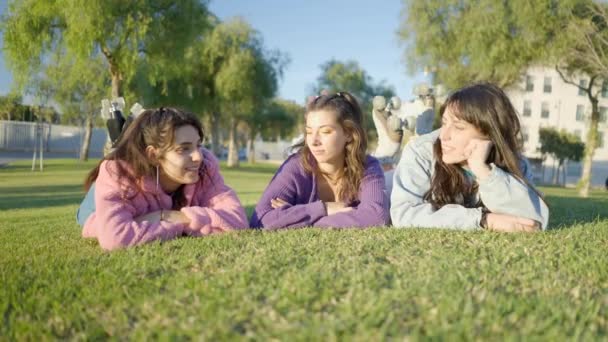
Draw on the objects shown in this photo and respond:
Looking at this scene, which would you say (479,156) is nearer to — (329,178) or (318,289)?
(329,178)

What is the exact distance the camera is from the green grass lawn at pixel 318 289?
158 cm

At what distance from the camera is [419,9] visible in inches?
822

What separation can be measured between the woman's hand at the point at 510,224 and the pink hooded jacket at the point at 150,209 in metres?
1.69

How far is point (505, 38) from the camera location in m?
19.0

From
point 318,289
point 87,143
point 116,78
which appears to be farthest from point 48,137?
point 318,289

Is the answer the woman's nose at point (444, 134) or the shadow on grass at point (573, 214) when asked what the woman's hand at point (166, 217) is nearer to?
the woman's nose at point (444, 134)

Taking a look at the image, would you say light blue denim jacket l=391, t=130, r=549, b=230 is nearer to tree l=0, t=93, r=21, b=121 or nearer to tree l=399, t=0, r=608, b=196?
tree l=399, t=0, r=608, b=196

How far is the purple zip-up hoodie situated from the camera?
384cm

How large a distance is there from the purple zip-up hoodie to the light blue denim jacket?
0.23 meters

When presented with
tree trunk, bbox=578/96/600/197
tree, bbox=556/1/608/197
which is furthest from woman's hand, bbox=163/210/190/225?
tree trunk, bbox=578/96/600/197

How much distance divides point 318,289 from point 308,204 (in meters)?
2.00

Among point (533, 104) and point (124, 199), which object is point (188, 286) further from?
point (533, 104)

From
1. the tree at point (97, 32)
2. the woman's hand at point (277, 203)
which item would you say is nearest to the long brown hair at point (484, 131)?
the woman's hand at point (277, 203)

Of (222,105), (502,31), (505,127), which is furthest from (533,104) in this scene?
(505,127)
